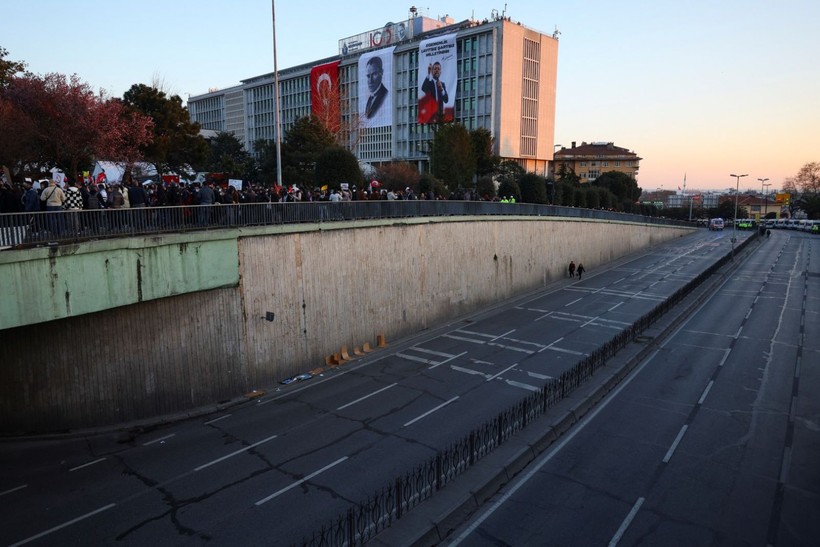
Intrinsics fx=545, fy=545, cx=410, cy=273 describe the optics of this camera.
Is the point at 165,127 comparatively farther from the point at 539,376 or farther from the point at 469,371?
the point at 539,376

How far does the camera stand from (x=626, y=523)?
35.9 ft

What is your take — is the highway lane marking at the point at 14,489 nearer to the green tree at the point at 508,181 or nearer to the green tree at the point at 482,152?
the green tree at the point at 508,181

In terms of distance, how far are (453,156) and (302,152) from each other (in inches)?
547

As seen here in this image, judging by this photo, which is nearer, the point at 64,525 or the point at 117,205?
the point at 64,525

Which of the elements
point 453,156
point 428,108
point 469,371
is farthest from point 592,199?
point 469,371

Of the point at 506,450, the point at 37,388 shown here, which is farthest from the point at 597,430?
the point at 37,388

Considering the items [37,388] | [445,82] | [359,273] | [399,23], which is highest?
→ [399,23]

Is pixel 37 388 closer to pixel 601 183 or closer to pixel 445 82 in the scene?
pixel 445 82

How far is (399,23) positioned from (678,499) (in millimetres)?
94818

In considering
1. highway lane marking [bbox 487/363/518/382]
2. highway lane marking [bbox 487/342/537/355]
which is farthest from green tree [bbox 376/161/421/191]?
highway lane marking [bbox 487/363/518/382]

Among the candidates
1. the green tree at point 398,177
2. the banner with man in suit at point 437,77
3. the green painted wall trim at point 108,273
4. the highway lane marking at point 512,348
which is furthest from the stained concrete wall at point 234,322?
the banner with man in suit at point 437,77

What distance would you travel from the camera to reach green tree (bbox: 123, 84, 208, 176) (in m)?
34.2

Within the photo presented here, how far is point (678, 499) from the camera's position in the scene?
11922 mm

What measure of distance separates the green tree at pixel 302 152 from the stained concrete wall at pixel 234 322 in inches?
819
